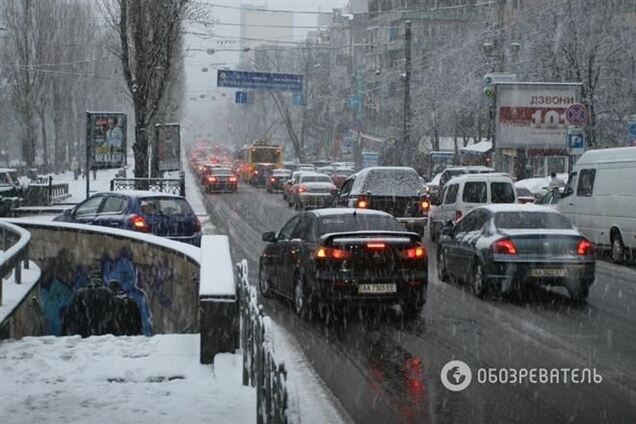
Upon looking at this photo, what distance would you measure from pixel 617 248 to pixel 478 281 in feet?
24.1

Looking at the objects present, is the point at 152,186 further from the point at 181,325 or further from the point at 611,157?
the point at 181,325

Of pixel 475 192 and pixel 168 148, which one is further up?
pixel 168 148

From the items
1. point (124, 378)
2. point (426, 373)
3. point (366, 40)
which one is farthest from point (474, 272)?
point (366, 40)

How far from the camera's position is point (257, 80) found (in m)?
53.9

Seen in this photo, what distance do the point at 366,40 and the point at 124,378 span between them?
10054 centimetres

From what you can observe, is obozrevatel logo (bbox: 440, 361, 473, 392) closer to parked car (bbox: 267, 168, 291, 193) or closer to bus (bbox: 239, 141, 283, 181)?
parked car (bbox: 267, 168, 291, 193)

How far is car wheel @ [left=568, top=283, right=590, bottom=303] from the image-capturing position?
45.0 ft

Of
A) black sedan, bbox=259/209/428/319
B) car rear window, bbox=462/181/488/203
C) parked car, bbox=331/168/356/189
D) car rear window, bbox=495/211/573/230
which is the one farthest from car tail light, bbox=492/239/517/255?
parked car, bbox=331/168/356/189

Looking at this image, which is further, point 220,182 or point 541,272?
point 220,182

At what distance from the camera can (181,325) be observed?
12.9 metres

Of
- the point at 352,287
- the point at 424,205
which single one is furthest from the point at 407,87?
the point at 352,287

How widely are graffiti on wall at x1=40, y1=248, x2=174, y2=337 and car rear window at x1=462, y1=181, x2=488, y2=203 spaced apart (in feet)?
35.9

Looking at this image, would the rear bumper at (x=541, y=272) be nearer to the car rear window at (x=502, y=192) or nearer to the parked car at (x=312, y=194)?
the car rear window at (x=502, y=192)

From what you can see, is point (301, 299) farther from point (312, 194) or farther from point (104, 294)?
point (312, 194)
